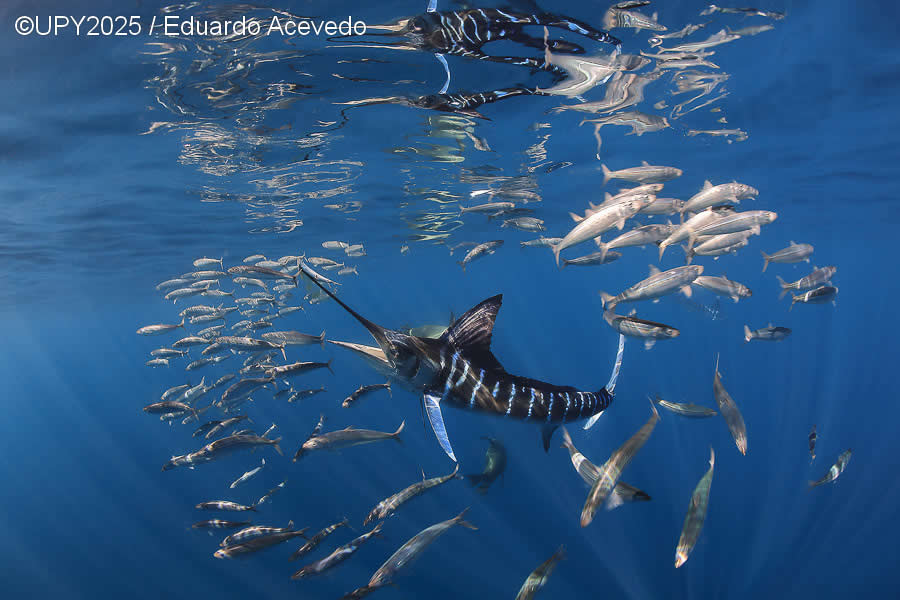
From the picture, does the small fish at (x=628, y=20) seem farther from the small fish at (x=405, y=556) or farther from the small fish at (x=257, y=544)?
the small fish at (x=257, y=544)

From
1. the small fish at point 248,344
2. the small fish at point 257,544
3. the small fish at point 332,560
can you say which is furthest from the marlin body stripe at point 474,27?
the small fish at point 257,544

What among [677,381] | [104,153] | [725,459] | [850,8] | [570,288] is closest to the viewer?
[850,8]

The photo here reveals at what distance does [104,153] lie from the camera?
1040 centimetres

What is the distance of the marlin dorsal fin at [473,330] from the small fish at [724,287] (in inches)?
170

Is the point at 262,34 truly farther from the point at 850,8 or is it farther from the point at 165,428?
the point at 165,428

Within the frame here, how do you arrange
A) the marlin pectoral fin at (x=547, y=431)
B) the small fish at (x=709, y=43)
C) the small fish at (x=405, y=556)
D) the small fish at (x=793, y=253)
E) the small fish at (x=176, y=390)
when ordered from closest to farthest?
the marlin pectoral fin at (x=547, y=431), the small fish at (x=405, y=556), the small fish at (x=793, y=253), the small fish at (x=709, y=43), the small fish at (x=176, y=390)

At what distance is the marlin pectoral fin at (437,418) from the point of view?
2596 mm

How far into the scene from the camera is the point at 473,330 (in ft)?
9.77

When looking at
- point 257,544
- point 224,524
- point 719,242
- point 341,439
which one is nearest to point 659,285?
point 719,242

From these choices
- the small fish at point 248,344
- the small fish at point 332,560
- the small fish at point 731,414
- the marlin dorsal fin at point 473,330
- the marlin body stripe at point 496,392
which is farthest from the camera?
the small fish at point 248,344

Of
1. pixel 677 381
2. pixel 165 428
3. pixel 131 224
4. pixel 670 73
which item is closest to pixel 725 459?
pixel 670 73

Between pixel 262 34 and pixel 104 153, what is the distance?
6.63m

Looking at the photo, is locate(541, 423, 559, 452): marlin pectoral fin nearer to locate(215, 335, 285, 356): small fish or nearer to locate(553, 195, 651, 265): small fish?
locate(553, 195, 651, 265): small fish

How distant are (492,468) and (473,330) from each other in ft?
16.1
